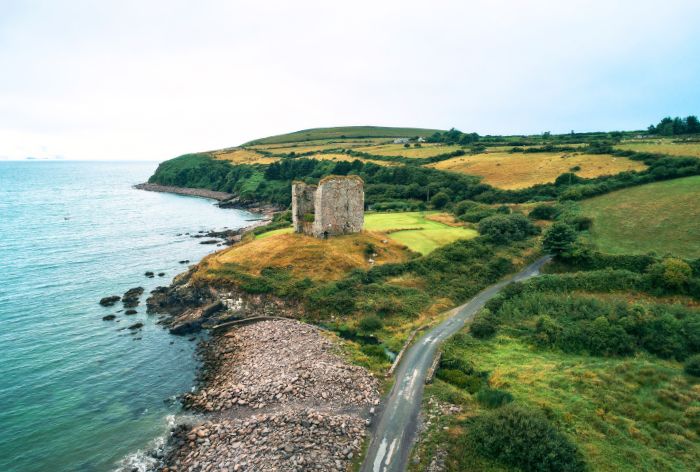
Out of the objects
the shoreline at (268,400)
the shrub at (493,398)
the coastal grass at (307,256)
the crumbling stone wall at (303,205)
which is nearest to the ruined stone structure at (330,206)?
the crumbling stone wall at (303,205)

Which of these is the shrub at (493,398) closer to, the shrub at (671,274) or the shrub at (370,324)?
the shrub at (370,324)

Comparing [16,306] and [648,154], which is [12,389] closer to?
[16,306]

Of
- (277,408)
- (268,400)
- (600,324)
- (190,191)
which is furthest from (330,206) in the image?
(190,191)

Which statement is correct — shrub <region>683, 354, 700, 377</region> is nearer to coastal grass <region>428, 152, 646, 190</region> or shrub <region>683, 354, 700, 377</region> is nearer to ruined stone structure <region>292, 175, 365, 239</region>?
ruined stone structure <region>292, 175, 365, 239</region>

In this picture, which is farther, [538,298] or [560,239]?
[560,239]

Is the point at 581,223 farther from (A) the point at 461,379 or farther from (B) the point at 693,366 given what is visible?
(A) the point at 461,379

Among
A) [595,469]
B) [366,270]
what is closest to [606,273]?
[366,270]

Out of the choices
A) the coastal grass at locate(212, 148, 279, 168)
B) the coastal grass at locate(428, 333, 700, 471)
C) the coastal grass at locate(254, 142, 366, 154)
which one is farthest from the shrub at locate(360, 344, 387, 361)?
the coastal grass at locate(254, 142, 366, 154)
